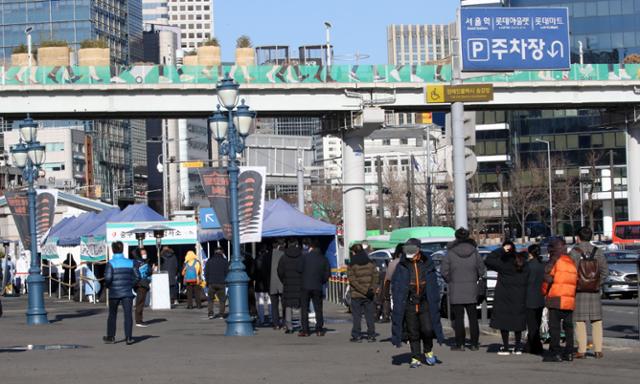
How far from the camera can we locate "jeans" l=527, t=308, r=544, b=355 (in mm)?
18531

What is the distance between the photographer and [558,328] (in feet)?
58.4

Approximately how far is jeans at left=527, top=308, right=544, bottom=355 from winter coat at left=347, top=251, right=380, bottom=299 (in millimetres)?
4480

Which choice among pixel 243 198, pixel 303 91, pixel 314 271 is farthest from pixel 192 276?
pixel 303 91

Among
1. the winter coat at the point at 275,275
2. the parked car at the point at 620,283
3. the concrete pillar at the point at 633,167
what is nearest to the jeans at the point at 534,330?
the winter coat at the point at 275,275

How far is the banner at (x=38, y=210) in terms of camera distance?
33.4m

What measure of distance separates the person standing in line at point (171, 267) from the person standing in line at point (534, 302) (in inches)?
807

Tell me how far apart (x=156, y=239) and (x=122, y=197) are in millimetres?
135392

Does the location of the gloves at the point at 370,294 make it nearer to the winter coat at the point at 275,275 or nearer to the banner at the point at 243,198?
the winter coat at the point at 275,275

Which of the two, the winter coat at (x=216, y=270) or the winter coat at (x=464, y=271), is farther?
the winter coat at (x=216, y=270)

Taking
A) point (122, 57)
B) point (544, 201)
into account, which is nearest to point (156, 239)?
point (544, 201)

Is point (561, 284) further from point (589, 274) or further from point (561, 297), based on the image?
point (589, 274)

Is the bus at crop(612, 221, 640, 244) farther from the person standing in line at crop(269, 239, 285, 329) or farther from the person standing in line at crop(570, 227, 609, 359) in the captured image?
the person standing in line at crop(570, 227, 609, 359)

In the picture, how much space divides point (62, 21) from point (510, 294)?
165 meters

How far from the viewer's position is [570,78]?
56.9 m
